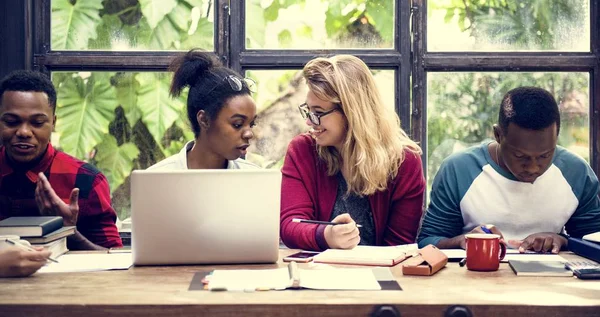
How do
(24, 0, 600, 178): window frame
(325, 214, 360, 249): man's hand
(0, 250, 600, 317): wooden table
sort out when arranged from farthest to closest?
(24, 0, 600, 178): window frame, (325, 214, 360, 249): man's hand, (0, 250, 600, 317): wooden table

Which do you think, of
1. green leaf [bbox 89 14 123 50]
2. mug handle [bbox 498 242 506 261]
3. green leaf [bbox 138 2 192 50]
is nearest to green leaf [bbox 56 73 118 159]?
green leaf [bbox 89 14 123 50]

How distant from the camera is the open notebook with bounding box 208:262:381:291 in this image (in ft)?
5.90

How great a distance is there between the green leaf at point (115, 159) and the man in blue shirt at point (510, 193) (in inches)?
53.0

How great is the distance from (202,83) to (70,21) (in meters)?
0.72

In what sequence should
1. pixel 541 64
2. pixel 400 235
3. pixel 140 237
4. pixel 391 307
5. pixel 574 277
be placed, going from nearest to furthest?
pixel 391 307, pixel 574 277, pixel 140 237, pixel 400 235, pixel 541 64

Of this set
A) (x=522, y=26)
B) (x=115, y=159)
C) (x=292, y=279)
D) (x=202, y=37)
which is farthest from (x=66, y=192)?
(x=522, y=26)

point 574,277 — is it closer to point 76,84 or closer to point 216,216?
point 216,216

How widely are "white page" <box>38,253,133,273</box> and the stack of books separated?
0.16ft

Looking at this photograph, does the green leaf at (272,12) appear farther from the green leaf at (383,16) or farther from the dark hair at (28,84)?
the dark hair at (28,84)

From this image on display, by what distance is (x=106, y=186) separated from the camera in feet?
9.89

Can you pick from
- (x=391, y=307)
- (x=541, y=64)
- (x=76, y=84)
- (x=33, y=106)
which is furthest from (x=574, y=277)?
(x=76, y=84)

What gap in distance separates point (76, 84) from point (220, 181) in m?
1.62

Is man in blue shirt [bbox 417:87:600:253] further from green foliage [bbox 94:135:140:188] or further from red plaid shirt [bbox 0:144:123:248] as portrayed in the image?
green foliage [bbox 94:135:140:188]

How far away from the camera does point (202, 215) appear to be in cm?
204
